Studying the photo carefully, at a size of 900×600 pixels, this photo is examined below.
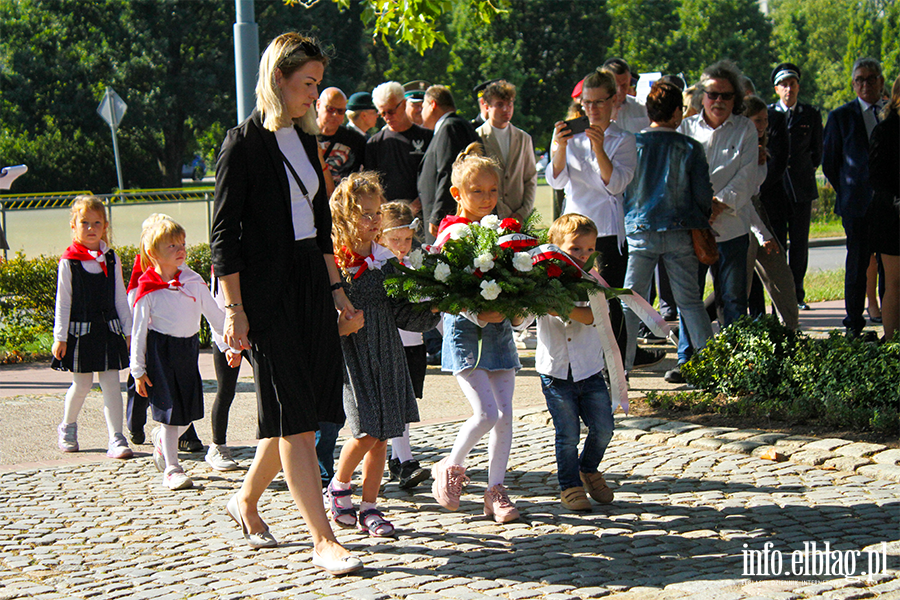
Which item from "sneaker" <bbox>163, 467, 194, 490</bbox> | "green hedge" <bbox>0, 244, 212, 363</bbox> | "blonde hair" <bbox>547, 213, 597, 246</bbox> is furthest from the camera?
"green hedge" <bbox>0, 244, 212, 363</bbox>

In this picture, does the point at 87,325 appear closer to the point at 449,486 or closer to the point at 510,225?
the point at 449,486

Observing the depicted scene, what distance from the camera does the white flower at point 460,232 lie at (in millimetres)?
4824

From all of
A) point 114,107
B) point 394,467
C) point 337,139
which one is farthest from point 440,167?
point 114,107

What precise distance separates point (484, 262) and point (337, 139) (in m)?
4.50

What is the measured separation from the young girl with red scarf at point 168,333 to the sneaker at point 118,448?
381 millimetres

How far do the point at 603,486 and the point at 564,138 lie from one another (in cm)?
286

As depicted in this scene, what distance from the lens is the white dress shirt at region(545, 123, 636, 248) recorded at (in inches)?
284

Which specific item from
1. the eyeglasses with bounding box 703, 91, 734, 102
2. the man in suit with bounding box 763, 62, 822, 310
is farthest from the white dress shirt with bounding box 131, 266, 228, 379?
the man in suit with bounding box 763, 62, 822, 310

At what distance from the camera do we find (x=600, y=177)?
720 centimetres

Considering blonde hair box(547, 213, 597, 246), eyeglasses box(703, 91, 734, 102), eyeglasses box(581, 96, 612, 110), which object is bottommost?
blonde hair box(547, 213, 597, 246)

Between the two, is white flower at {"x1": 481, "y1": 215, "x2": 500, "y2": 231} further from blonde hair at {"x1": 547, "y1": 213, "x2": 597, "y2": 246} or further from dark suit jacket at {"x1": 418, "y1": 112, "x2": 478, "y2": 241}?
dark suit jacket at {"x1": 418, "y1": 112, "x2": 478, "y2": 241}

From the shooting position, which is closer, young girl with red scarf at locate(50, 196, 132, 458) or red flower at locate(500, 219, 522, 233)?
red flower at locate(500, 219, 522, 233)

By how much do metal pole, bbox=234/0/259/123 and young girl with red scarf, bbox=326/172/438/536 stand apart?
3.86m

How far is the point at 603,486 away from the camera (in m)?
5.06
